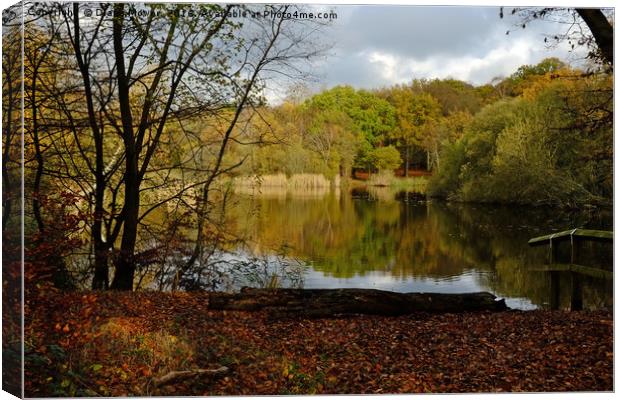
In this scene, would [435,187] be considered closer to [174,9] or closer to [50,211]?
[174,9]

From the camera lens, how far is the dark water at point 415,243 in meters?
6.01

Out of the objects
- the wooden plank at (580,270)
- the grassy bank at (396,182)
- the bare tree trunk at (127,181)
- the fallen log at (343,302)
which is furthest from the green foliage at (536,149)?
the bare tree trunk at (127,181)

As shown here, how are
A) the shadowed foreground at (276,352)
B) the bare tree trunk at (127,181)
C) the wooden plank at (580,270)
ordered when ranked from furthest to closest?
the wooden plank at (580,270) → the bare tree trunk at (127,181) → the shadowed foreground at (276,352)

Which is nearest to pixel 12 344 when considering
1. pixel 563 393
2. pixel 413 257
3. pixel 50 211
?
pixel 50 211

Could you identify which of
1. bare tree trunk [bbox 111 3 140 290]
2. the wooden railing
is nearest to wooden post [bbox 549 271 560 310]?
the wooden railing

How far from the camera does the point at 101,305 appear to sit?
5.72 metres

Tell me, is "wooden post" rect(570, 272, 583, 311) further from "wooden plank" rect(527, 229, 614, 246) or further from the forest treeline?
the forest treeline

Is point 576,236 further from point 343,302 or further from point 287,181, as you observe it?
point 287,181

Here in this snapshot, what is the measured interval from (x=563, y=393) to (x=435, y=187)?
6.96 feet

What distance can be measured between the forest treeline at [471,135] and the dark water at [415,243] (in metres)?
0.24

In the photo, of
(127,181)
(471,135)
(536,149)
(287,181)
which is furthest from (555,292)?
(127,181)

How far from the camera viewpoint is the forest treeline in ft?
20.2

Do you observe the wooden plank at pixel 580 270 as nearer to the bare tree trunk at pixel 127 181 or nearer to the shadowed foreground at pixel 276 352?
the shadowed foreground at pixel 276 352

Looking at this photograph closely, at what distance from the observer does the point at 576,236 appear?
6.30 meters
